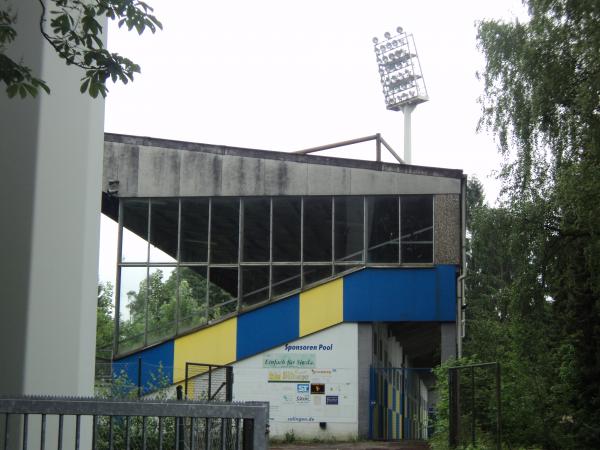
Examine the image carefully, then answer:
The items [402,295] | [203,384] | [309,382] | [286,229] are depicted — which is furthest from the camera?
[286,229]

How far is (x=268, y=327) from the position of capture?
1070 inches

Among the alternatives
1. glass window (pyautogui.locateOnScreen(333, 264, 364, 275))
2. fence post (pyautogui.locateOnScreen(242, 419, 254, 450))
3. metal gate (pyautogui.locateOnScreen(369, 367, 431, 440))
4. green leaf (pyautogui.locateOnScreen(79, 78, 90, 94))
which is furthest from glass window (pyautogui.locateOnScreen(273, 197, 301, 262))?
fence post (pyautogui.locateOnScreen(242, 419, 254, 450))

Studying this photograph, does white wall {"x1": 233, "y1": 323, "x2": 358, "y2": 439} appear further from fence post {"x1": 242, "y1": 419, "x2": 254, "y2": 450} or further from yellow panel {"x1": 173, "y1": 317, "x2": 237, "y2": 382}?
fence post {"x1": 242, "y1": 419, "x2": 254, "y2": 450}

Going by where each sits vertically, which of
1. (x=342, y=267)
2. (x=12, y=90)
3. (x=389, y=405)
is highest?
(x=342, y=267)

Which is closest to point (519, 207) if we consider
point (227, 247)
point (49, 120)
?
point (227, 247)

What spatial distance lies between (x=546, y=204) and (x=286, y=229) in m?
10.1

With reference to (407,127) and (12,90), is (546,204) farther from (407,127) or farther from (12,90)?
(407,127)

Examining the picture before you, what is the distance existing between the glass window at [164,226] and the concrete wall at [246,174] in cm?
33

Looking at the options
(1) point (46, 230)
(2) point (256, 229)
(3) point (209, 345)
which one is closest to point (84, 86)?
(1) point (46, 230)

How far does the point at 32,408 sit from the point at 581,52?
15.2m

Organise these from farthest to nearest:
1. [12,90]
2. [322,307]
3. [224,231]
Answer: [224,231] < [322,307] < [12,90]

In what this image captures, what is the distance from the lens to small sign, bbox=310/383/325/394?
2631 cm

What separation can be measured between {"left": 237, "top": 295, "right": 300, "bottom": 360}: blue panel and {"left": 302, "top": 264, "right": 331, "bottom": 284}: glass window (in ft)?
2.23

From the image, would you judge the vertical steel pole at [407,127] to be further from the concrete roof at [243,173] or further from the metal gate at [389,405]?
the concrete roof at [243,173]
